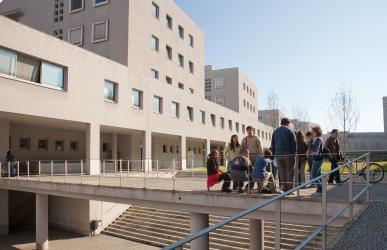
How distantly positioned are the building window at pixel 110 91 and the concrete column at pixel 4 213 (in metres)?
8.10

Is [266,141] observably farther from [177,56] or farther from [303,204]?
[303,204]

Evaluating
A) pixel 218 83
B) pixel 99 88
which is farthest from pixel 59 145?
pixel 218 83

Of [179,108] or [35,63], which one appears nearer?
[35,63]

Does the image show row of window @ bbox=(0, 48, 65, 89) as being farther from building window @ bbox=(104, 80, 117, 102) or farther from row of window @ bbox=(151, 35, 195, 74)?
row of window @ bbox=(151, 35, 195, 74)

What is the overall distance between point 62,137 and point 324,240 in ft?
85.5

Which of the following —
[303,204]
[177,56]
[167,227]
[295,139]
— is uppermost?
[177,56]

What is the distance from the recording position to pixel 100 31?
32344 millimetres

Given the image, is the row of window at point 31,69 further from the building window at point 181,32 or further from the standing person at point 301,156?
the building window at point 181,32

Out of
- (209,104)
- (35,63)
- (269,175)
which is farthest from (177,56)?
(269,175)

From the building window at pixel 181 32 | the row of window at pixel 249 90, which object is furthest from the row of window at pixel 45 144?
the row of window at pixel 249 90

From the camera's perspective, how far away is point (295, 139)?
9836 mm

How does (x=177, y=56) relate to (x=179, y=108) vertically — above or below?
above

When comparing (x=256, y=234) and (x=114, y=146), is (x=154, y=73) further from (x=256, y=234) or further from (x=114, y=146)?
(x=256, y=234)

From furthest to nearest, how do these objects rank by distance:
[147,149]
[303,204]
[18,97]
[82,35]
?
[82,35], [147,149], [18,97], [303,204]
